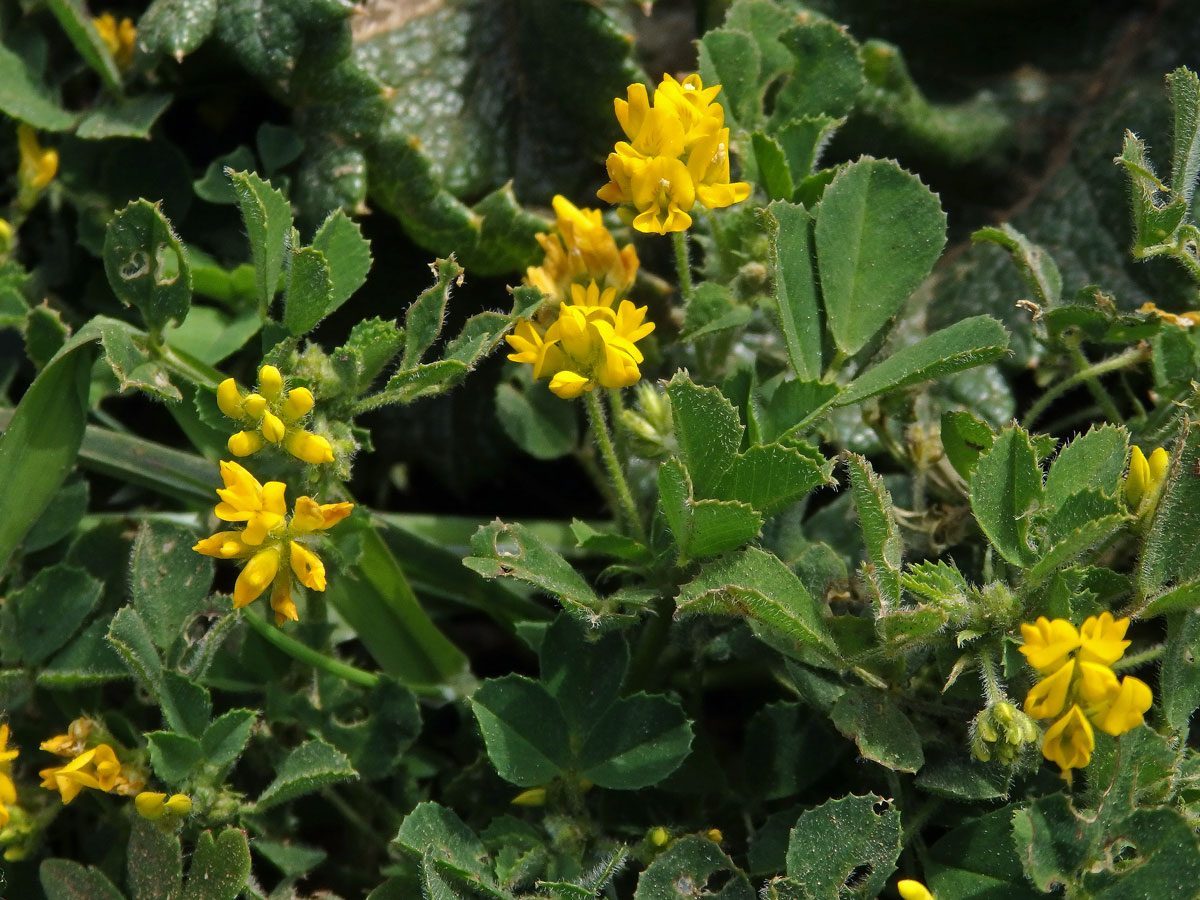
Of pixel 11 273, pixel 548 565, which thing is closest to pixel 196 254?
pixel 11 273

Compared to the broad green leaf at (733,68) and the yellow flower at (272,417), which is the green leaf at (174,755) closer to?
the yellow flower at (272,417)

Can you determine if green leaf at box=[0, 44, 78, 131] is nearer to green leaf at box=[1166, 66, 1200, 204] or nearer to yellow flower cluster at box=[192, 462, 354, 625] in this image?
yellow flower cluster at box=[192, 462, 354, 625]

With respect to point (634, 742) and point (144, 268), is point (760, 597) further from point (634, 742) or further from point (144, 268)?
point (144, 268)

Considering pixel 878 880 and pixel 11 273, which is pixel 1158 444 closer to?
pixel 878 880

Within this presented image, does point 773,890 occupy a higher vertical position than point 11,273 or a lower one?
lower

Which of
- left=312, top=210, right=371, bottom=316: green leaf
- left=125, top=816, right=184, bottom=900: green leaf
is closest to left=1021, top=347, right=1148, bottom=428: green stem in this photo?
left=312, top=210, right=371, bottom=316: green leaf

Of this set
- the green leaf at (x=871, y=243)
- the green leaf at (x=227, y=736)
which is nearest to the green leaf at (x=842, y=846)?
the green leaf at (x=871, y=243)

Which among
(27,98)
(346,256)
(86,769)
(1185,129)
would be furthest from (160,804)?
(1185,129)
